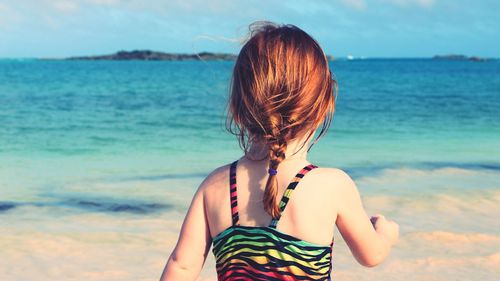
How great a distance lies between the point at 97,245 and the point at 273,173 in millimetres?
3460

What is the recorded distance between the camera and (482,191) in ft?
23.1

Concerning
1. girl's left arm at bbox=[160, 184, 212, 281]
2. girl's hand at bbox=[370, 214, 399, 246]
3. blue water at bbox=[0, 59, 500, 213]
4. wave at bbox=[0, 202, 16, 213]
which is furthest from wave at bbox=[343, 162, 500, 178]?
girl's left arm at bbox=[160, 184, 212, 281]

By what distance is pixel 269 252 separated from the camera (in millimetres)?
1948

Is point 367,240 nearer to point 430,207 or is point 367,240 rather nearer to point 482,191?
point 430,207

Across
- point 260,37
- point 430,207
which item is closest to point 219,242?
point 260,37

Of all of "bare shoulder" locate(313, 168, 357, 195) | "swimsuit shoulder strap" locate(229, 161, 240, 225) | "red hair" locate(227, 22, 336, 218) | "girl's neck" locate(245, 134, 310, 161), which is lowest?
"swimsuit shoulder strap" locate(229, 161, 240, 225)

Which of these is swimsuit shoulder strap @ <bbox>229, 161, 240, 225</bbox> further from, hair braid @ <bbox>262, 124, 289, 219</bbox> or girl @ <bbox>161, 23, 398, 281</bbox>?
hair braid @ <bbox>262, 124, 289, 219</bbox>

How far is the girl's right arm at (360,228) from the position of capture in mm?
1978

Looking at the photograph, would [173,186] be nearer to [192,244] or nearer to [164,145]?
[164,145]

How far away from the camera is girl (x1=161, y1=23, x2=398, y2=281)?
1.87 metres

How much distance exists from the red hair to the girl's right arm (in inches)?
7.9

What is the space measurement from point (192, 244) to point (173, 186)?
5.49m

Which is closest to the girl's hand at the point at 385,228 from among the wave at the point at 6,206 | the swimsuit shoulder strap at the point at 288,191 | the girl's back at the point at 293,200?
the girl's back at the point at 293,200

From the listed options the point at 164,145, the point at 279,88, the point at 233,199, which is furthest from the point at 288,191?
the point at 164,145
